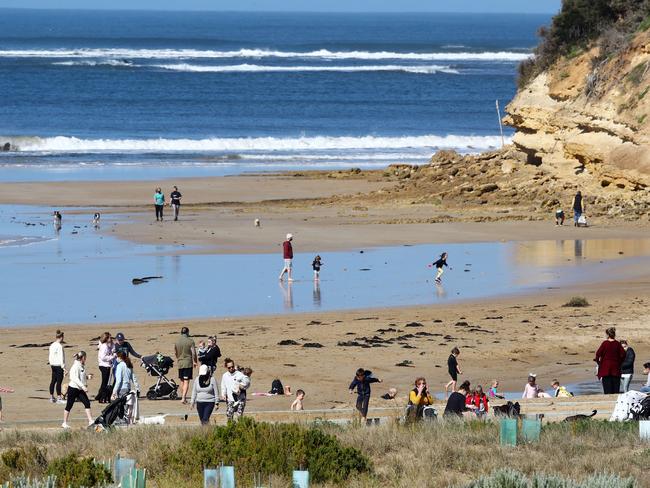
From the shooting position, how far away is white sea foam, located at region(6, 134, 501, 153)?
55.6 meters

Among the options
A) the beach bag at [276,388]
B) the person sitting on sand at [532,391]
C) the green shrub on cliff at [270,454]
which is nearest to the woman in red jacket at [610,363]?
the person sitting on sand at [532,391]

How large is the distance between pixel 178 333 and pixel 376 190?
20.6 metres

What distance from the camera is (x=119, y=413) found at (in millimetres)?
13977

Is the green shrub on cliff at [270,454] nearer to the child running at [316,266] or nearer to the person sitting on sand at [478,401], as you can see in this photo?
the person sitting on sand at [478,401]

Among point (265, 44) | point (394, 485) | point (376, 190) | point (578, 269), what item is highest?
point (265, 44)

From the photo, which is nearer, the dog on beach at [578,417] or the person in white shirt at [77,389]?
the dog on beach at [578,417]

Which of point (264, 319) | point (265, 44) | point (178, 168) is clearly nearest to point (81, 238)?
point (264, 319)

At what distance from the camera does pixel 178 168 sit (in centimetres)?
4903

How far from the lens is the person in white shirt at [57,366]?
15.8 meters

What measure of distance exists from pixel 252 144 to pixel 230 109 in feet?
50.3

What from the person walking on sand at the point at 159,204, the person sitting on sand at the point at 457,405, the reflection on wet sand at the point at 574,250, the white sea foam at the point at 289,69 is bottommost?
the person sitting on sand at the point at 457,405

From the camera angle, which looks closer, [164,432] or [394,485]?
[394,485]

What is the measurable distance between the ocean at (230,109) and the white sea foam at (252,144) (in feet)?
0.26

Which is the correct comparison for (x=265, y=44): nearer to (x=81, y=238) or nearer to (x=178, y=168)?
(x=178, y=168)
